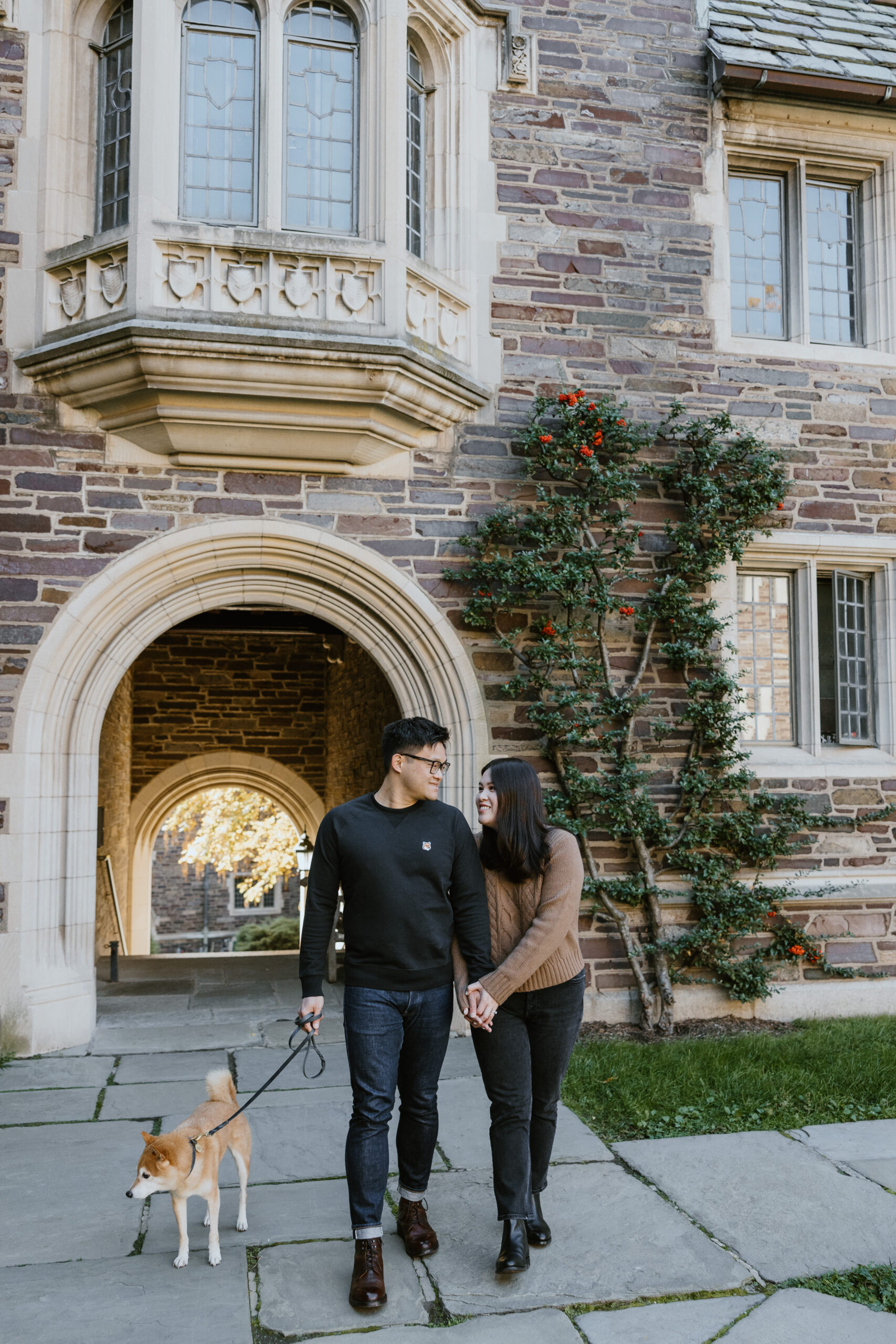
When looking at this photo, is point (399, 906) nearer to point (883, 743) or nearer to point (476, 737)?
point (476, 737)

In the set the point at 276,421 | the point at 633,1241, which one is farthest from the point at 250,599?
the point at 633,1241

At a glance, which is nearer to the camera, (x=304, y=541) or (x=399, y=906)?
(x=399, y=906)

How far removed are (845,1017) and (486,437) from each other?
4128mm

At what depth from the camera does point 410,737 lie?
3.09m

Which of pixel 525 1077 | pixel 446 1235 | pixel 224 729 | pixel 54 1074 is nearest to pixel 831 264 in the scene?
pixel 525 1077

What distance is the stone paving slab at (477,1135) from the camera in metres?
4.07

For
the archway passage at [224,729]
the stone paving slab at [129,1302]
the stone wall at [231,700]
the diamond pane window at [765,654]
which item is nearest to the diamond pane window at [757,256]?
the diamond pane window at [765,654]

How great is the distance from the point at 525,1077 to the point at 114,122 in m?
5.55

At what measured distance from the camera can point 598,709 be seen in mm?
6238

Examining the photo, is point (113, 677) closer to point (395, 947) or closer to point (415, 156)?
point (395, 947)

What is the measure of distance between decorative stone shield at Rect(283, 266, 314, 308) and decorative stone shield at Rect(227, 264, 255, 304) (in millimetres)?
180

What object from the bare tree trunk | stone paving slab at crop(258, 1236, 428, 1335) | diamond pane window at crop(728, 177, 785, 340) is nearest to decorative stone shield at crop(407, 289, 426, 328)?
diamond pane window at crop(728, 177, 785, 340)

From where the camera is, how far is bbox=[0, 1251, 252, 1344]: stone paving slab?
9.23ft

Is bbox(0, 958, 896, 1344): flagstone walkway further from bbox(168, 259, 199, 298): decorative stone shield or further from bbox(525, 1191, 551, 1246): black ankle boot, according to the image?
bbox(168, 259, 199, 298): decorative stone shield
